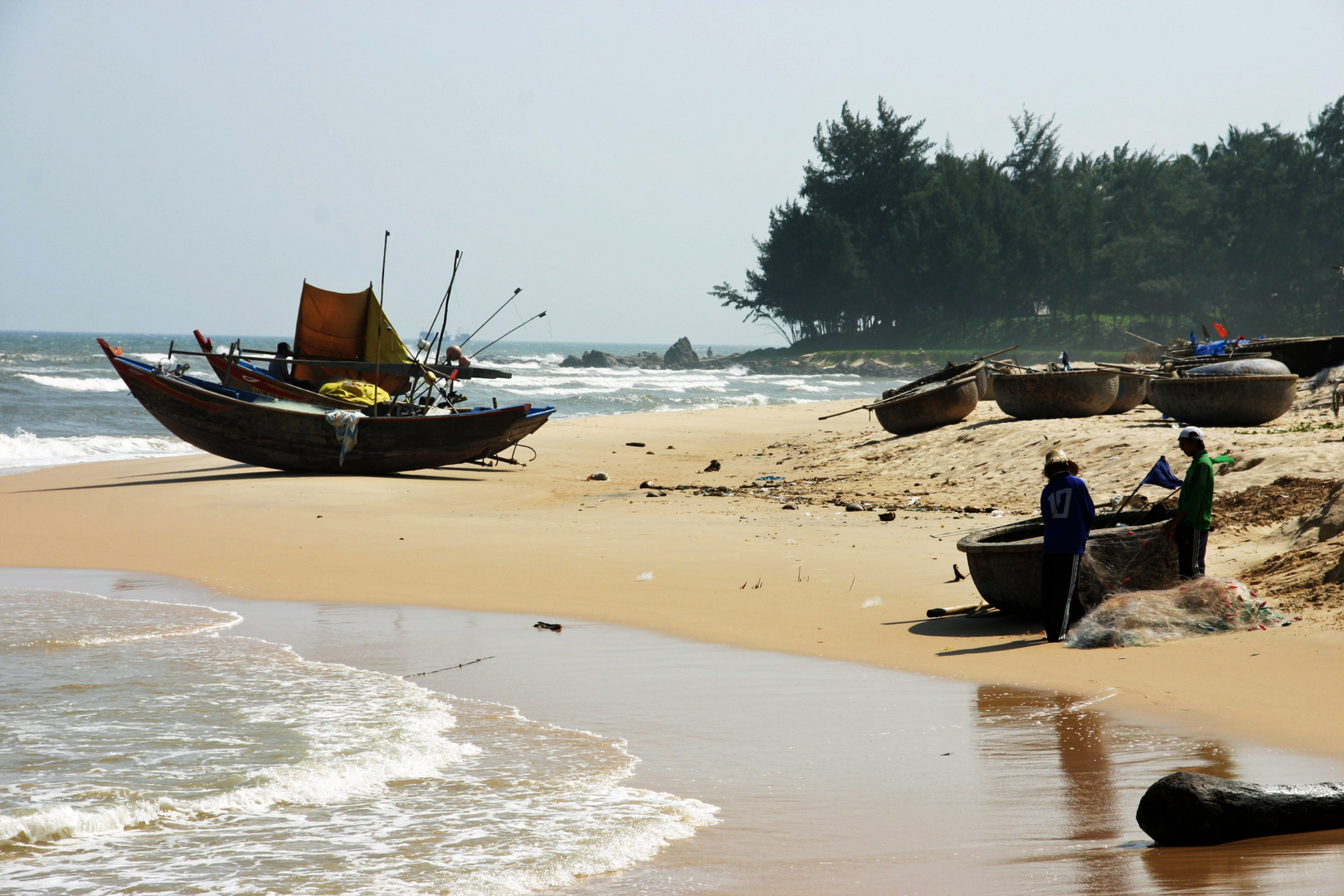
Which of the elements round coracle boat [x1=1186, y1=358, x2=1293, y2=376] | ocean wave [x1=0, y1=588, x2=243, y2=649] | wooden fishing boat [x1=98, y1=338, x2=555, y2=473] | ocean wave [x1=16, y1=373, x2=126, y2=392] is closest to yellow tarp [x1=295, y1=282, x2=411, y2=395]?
wooden fishing boat [x1=98, y1=338, x2=555, y2=473]

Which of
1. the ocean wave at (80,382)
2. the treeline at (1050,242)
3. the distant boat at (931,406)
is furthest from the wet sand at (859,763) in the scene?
the treeline at (1050,242)

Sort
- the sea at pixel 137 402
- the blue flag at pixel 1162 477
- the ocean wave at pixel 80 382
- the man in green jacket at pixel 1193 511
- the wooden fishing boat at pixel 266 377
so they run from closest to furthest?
the man in green jacket at pixel 1193 511
the blue flag at pixel 1162 477
the wooden fishing boat at pixel 266 377
the sea at pixel 137 402
the ocean wave at pixel 80 382

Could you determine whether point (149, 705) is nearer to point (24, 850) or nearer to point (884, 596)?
point (24, 850)

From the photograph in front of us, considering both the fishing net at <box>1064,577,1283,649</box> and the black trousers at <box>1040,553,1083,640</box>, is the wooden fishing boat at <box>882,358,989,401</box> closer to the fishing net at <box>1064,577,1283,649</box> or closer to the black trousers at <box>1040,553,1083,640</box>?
the fishing net at <box>1064,577,1283,649</box>

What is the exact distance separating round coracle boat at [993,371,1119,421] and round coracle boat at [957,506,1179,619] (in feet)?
33.0

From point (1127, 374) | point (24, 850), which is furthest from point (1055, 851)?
point (1127, 374)

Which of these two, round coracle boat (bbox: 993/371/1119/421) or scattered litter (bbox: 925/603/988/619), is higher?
round coracle boat (bbox: 993/371/1119/421)

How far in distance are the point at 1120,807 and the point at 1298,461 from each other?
7.95m

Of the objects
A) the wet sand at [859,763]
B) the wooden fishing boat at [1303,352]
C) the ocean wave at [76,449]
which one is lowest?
the wet sand at [859,763]

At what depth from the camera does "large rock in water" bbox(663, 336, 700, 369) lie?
9775 cm

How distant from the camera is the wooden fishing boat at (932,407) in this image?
722 inches

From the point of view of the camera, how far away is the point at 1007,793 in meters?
4.27

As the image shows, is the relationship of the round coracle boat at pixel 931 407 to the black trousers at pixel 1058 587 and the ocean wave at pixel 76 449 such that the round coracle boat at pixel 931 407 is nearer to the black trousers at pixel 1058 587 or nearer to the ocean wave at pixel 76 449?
the black trousers at pixel 1058 587

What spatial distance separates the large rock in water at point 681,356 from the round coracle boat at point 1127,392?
79.2 meters
